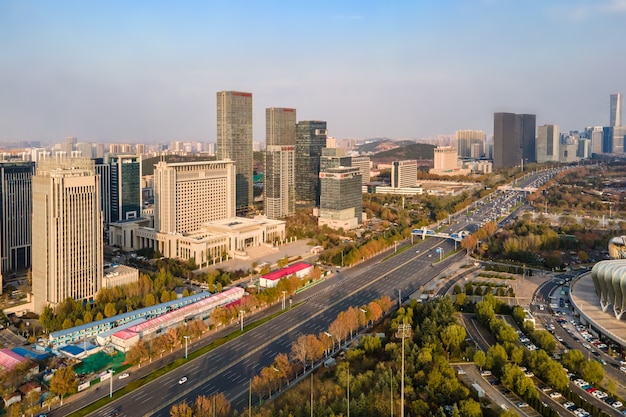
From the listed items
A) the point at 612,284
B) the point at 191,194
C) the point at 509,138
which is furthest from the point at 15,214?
the point at 509,138

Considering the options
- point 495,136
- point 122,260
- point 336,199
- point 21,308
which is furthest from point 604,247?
point 495,136

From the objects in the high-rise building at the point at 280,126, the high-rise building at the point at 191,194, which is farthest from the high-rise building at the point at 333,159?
the high-rise building at the point at 191,194

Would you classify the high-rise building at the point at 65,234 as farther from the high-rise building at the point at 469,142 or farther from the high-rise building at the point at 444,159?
the high-rise building at the point at 469,142

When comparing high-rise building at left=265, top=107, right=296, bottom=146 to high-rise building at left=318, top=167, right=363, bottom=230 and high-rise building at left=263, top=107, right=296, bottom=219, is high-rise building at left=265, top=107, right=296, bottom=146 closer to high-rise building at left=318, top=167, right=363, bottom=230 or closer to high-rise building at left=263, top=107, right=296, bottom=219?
high-rise building at left=263, top=107, right=296, bottom=219

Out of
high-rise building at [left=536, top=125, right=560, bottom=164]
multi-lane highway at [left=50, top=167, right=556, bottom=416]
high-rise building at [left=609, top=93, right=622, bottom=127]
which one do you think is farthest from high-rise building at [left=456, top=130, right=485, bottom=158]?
multi-lane highway at [left=50, top=167, right=556, bottom=416]

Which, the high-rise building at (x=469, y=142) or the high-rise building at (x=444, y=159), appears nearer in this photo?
the high-rise building at (x=444, y=159)

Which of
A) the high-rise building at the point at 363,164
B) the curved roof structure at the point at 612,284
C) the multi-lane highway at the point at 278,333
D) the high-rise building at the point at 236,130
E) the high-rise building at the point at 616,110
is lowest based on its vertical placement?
the multi-lane highway at the point at 278,333
